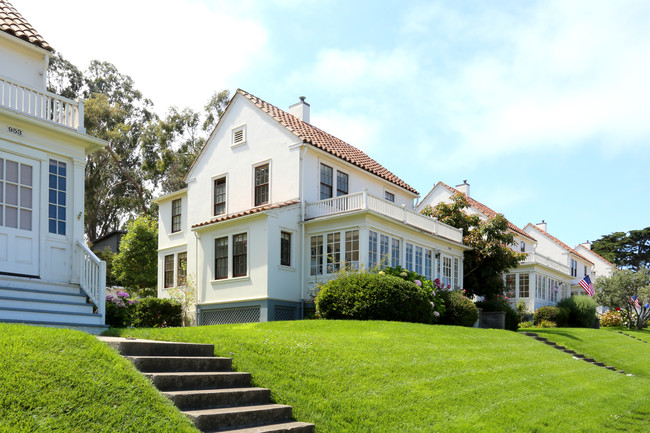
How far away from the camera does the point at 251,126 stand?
80.5ft

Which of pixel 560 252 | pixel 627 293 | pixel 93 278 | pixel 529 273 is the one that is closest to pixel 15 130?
pixel 93 278

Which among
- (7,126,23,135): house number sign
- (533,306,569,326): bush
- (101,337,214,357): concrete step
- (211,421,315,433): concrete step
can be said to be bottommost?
(533,306,569,326): bush

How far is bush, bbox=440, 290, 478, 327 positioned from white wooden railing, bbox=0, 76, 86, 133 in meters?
14.3

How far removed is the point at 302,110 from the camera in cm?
2695

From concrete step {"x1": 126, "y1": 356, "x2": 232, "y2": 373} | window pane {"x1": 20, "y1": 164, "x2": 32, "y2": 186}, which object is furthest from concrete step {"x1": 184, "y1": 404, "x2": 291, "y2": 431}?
window pane {"x1": 20, "y1": 164, "x2": 32, "y2": 186}

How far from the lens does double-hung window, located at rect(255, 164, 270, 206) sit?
2350cm

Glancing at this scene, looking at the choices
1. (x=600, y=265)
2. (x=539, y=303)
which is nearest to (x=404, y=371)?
(x=539, y=303)

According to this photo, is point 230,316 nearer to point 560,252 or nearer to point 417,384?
point 417,384

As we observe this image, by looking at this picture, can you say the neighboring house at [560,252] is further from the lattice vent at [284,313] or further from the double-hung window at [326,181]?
the lattice vent at [284,313]

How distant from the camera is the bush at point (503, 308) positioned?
2517 centimetres

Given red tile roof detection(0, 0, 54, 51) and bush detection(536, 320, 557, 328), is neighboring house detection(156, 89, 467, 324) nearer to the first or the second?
red tile roof detection(0, 0, 54, 51)

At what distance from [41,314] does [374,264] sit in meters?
11.8

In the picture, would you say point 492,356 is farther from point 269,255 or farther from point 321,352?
point 269,255

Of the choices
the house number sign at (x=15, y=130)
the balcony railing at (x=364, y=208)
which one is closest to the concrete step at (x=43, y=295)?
the house number sign at (x=15, y=130)
